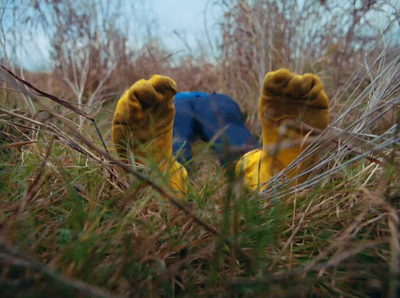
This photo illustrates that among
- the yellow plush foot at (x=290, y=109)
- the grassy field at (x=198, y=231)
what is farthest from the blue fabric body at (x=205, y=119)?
the grassy field at (x=198, y=231)

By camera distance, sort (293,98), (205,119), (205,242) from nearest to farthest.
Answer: (205,242) → (293,98) → (205,119)

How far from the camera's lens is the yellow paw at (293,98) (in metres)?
0.66

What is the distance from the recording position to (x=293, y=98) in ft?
2.27

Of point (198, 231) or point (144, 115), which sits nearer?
point (198, 231)

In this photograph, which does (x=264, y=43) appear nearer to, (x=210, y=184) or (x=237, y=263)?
(x=210, y=184)

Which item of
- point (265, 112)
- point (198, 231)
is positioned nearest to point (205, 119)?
point (265, 112)

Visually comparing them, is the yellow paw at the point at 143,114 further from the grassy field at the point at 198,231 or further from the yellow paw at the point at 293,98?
the yellow paw at the point at 293,98

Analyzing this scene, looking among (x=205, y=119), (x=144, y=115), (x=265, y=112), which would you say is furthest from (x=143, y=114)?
(x=205, y=119)

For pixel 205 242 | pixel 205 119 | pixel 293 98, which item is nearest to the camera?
pixel 205 242

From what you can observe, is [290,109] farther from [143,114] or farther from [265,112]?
[143,114]

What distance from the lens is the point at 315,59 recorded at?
164 centimetres

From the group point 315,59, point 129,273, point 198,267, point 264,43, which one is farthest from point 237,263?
point 315,59

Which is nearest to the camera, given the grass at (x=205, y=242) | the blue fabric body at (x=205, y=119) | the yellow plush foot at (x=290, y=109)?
the grass at (x=205, y=242)

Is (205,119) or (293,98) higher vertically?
(293,98)
